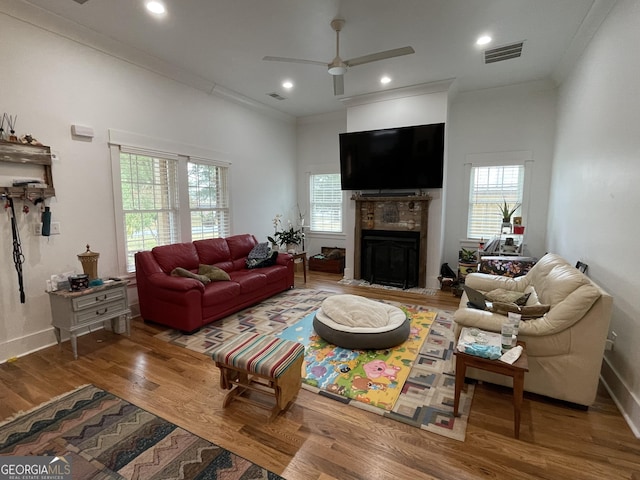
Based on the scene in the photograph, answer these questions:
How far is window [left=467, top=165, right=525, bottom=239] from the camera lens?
5.22 metres

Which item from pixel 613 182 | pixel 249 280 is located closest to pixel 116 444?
pixel 249 280

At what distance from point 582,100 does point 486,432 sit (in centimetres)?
394

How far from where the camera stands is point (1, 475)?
1695 millimetres

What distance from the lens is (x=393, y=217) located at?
5574 mm

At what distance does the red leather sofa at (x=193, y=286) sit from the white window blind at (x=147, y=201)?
0.48 m

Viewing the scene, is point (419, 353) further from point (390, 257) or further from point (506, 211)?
point (506, 211)

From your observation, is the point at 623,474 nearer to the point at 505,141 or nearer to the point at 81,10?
the point at 505,141

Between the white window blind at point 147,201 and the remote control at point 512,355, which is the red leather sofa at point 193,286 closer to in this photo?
the white window blind at point 147,201

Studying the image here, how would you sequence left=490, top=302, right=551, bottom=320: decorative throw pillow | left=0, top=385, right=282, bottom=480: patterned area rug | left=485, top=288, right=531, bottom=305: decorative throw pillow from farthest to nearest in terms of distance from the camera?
left=485, top=288, right=531, bottom=305: decorative throw pillow
left=490, top=302, right=551, bottom=320: decorative throw pillow
left=0, top=385, right=282, bottom=480: patterned area rug

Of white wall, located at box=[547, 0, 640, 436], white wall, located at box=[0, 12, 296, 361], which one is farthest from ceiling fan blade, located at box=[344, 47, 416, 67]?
white wall, located at box=[0, 12, 296, 361]

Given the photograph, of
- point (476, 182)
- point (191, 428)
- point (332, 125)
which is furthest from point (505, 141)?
point (191, 428)

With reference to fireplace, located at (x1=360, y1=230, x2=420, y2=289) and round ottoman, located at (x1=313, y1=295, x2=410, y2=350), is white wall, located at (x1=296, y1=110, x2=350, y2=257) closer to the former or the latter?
fireplace, located at (x1=360, y1=230, x2=420, y2=289)

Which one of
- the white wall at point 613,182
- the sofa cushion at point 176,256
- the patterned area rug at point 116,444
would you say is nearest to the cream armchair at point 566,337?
the white wall at point 613,182

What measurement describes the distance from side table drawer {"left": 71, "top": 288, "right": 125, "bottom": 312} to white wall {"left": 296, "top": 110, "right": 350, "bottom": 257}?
4.50 metres
